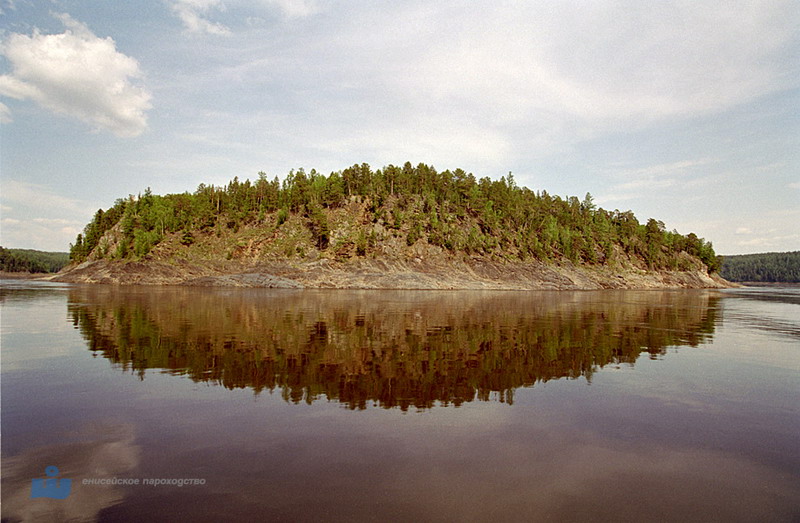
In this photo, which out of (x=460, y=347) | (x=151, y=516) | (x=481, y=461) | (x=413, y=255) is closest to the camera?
(x=151, y=516)

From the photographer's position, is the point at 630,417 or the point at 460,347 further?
the point at 460,347

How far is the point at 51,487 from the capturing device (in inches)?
282

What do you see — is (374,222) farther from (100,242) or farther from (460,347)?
(460,347)

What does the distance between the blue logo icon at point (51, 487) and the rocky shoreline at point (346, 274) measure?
9092cm

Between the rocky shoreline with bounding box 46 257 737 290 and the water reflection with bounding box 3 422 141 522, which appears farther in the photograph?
the rocky shoreline with bounding box 46 257 737 290

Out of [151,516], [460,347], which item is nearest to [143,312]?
[460,347]

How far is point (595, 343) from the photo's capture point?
931 inches

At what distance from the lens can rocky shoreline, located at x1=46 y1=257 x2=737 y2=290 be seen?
99375mm

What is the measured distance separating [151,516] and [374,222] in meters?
119

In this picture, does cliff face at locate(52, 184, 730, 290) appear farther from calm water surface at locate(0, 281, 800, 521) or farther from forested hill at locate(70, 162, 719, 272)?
calm water surface at locate(0, 281, 800, 521)

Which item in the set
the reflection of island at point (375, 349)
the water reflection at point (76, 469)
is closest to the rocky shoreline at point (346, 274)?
the reflection of island at point (375, 349)

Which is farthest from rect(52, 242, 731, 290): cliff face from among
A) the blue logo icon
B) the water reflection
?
the blue logo icon

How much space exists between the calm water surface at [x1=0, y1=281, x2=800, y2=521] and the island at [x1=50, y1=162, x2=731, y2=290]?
8233cm

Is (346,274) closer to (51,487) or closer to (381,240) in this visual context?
(381,240)
